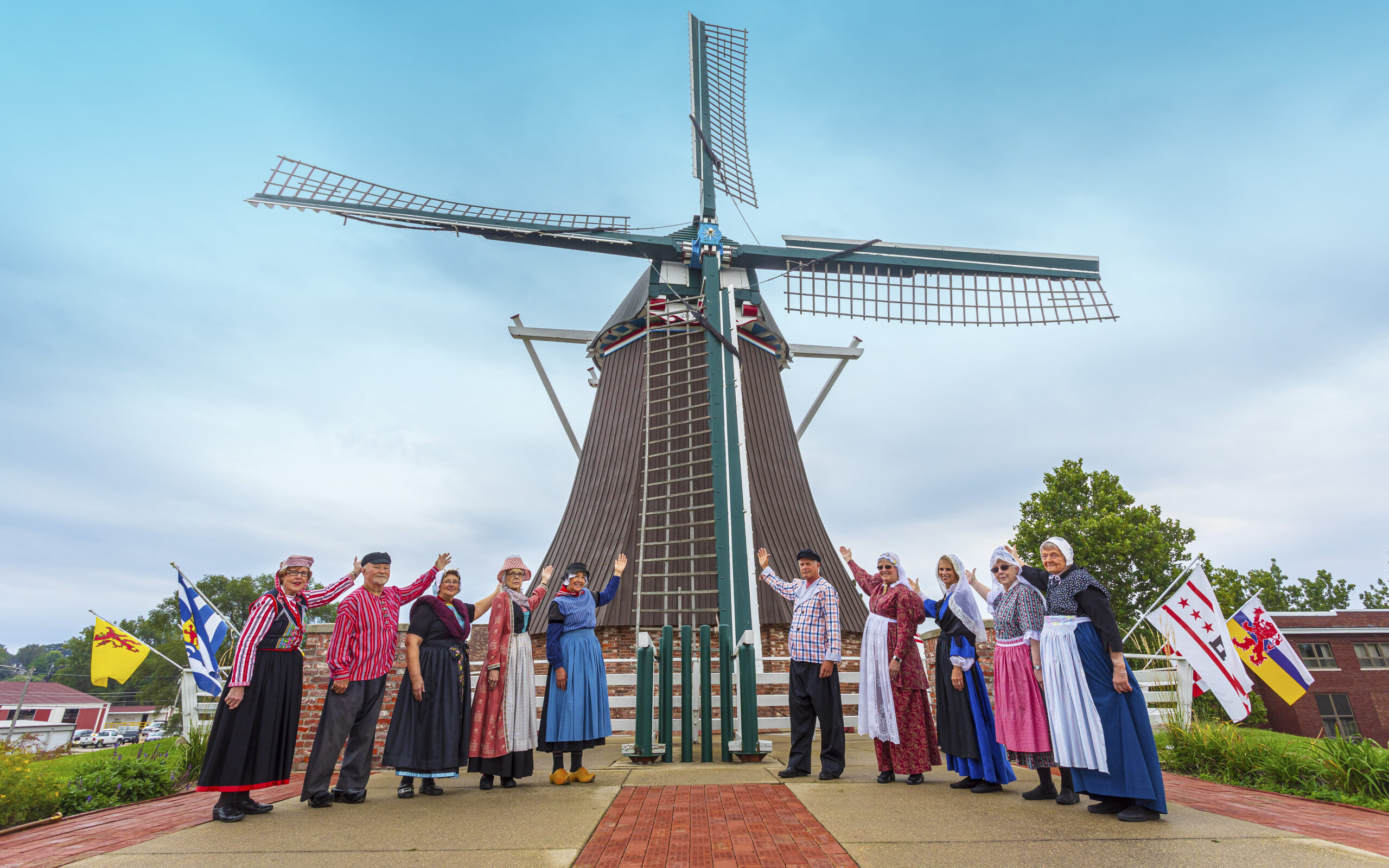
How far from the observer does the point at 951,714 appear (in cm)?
373

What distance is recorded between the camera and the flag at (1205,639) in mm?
6395

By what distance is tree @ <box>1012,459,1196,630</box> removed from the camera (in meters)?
16.9

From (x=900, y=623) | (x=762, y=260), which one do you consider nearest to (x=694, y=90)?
(x=762, y=260)

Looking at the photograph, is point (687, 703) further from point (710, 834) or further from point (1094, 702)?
point (1094, 702)

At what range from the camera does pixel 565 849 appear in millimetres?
2393

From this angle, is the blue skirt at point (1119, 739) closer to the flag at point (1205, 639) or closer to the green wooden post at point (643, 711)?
the green wooden post at point (643, 711)

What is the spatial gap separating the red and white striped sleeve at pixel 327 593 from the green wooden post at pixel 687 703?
217 centimetres

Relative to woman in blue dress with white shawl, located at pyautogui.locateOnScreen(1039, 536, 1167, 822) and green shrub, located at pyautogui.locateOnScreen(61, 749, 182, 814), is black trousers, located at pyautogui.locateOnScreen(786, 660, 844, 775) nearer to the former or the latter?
woman in blue dress with white shawl, located at pyautogui.locateOnScreen(1039, 536, 1167, 822)

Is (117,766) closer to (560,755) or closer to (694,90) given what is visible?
(560,755)

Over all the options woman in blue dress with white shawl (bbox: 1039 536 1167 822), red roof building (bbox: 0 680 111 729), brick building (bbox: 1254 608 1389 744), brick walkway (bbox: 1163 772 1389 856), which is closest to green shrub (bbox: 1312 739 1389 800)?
brick walkway (bbox: 1163 772 1389 856)

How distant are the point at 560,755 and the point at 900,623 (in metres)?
2.10

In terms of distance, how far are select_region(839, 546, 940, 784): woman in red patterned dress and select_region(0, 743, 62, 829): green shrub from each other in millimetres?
4351

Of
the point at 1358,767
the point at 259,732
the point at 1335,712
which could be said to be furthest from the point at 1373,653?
the point at 259,732

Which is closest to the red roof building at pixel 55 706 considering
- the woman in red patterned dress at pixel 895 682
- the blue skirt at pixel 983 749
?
the woman in red patterned dress at pixel 895 682
